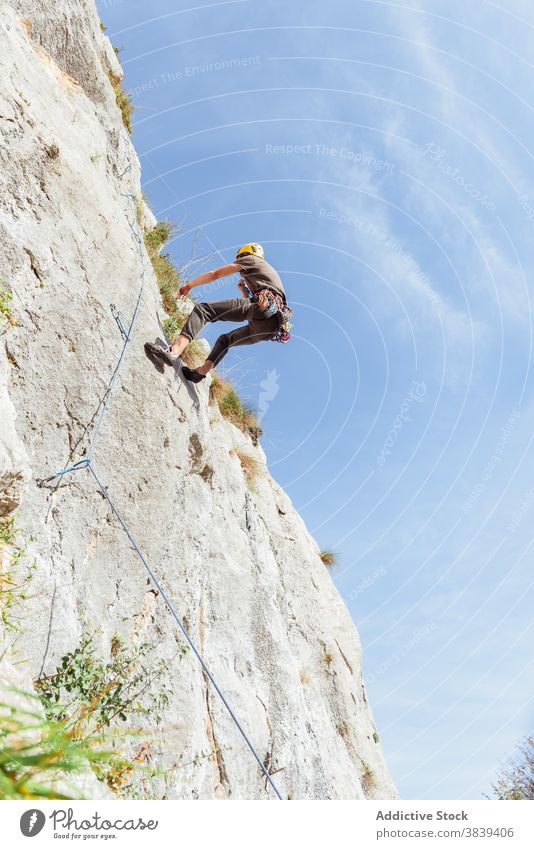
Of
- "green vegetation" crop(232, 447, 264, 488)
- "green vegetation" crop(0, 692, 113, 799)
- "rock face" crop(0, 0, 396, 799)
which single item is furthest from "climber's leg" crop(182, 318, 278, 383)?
"green vegetation" crop(0, 692, 113, 799)

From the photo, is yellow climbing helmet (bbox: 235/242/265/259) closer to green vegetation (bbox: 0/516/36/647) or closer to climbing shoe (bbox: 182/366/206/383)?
climbing shoe (bbox: 182/366/206/383)

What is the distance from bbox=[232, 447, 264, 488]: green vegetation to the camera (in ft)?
47.4

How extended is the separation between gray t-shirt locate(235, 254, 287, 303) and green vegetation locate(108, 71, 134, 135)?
476cm

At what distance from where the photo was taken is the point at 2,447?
5523mm

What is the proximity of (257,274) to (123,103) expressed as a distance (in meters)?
5.57

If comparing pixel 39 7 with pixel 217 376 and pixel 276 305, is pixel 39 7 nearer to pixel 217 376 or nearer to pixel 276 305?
pixel 276 305

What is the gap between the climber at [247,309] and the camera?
10.1 metres

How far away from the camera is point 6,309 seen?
6.83 m

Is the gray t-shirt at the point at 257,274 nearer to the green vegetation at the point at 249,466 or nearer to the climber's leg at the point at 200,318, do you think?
the climber's leg at the point at 200,318

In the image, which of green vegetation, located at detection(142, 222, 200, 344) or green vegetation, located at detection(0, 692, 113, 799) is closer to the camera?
green vegetation, located at detection(0, 692, 113, 799)

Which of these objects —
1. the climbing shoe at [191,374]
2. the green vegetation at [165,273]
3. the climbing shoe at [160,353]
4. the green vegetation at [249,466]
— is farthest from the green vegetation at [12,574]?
the green vegetation at [249,466]

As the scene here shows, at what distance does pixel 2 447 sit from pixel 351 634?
13351mm

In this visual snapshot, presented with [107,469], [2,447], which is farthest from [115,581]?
[2,447]

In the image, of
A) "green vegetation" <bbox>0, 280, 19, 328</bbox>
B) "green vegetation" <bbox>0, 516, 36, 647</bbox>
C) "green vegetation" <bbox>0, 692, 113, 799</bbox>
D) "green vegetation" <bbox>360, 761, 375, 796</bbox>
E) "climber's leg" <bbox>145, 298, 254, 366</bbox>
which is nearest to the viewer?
"green vegetation" <bbox>0, 692, 113, 799</bbox>
